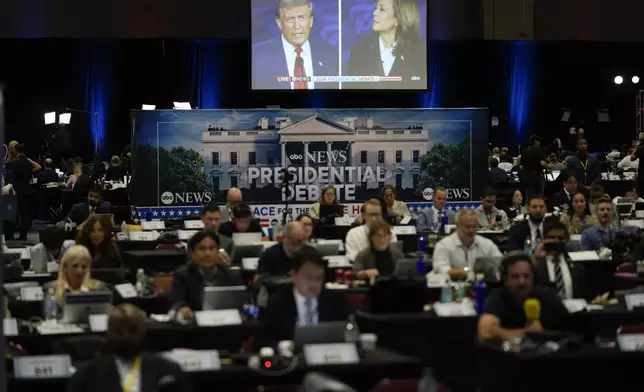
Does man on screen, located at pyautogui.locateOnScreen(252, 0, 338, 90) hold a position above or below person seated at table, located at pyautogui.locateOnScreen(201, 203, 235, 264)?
above

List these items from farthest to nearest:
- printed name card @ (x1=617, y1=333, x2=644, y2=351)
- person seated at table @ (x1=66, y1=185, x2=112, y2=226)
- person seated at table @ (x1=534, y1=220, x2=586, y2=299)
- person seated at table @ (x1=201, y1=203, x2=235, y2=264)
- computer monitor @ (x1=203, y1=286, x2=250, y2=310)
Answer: person seated at table @ (x1=66, y1=185, x2=112, y2=226), person seated at table @ (x1=201, y1=203, x2=235, y2=264), person seated at table @ (x1=534, y1=220, x2=586, y2=299), computer monitor @ (x1=203, y1=286, x2=250, y2=310), printed name card @ (x1=617, y1=333, x2=644, y2=351)

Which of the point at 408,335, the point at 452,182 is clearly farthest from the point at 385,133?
the point at 408,335

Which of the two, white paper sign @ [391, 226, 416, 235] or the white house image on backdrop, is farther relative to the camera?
the white house image on backdrop

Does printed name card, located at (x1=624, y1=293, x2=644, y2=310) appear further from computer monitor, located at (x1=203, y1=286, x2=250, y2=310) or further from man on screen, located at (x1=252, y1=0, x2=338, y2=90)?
man on screen, located at (x1=252, y1=0, x2=338, y2=90)

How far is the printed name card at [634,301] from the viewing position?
9436mm

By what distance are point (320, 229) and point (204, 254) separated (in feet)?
21.3

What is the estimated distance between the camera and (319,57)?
89.0 ft

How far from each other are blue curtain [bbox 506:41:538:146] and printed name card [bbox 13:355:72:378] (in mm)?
26138

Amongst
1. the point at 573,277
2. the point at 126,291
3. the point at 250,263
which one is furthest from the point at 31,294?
the point at 573,277

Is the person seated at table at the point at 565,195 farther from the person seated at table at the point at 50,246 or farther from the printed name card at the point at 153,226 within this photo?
the person seated at table at the point at 50,246

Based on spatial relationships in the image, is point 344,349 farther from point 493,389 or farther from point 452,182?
point 452,182

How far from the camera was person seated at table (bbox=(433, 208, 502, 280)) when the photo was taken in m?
12.1

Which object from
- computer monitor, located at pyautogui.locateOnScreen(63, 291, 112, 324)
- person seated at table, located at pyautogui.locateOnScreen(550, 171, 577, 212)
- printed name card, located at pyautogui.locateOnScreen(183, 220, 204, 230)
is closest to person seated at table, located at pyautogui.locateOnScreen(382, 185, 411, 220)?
printed name card, located at pyautogui.locateOnScreen(183, 220, 204, 230)

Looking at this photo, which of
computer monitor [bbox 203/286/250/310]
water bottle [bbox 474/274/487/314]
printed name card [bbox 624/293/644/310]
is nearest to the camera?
computer monitor [bbox 203/286/250/310]
